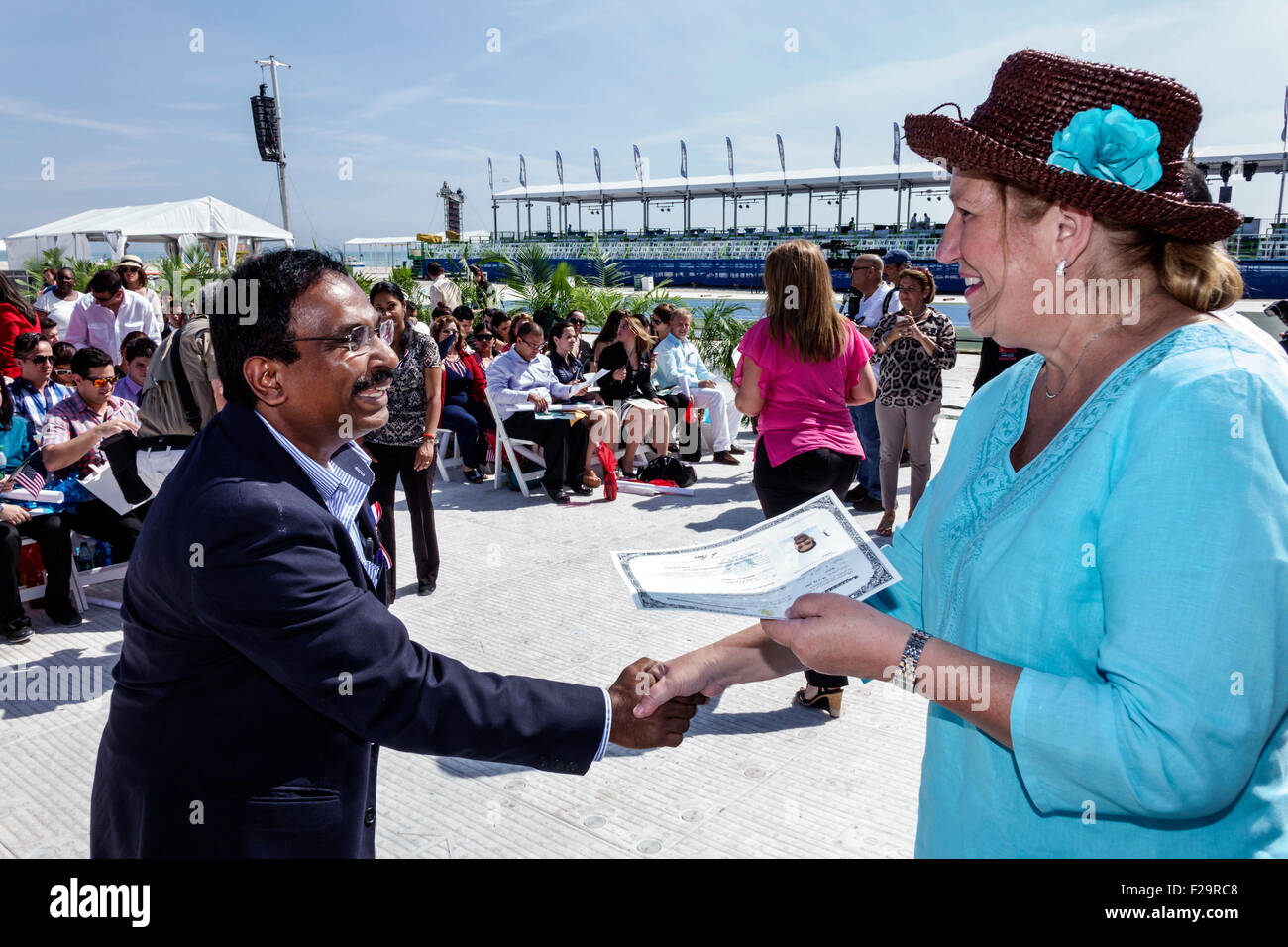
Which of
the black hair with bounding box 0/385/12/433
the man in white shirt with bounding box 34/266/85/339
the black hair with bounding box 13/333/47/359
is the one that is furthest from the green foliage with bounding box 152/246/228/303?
the black hair with bounding box 0/385/12/433

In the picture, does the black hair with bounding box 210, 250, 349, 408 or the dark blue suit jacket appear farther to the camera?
the black hair with bounding box 210, 250, 349, 408

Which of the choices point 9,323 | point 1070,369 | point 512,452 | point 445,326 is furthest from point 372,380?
point 445,326

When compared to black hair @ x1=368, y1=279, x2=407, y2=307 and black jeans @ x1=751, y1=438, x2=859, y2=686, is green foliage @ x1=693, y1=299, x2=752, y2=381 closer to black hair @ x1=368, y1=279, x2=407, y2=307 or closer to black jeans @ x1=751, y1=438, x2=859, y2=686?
black hair @ x1=368, y1=279, x2=407, y2=307

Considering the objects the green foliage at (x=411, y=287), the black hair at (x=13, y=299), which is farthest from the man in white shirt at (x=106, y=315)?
the green foliage at (x=411, y=287)

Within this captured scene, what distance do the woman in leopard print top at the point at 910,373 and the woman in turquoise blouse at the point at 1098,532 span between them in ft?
16.4

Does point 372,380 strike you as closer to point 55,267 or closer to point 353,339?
point 353,339

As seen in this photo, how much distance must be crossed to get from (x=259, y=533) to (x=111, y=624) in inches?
181

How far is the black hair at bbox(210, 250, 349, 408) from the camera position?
5.59 feet

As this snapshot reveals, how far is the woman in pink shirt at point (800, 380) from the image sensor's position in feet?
13.7

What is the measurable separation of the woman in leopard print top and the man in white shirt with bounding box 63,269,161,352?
6.98m

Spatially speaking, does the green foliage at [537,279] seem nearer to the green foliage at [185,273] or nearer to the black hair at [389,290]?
the green foliage at [185,273]
